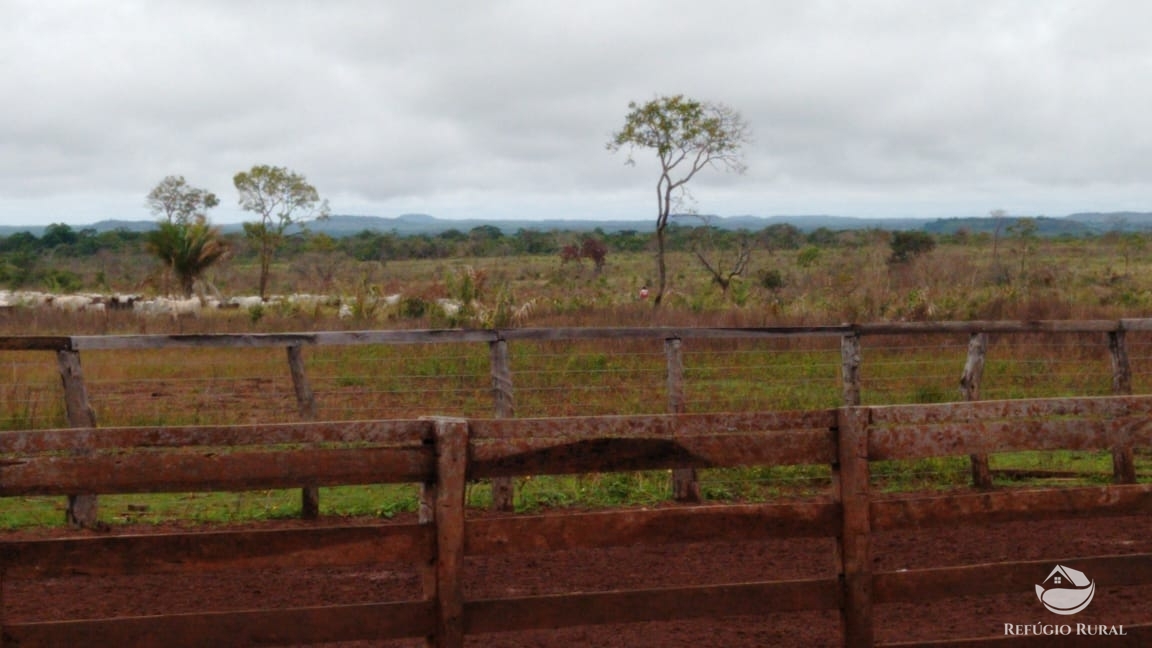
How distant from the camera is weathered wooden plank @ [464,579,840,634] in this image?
422cm

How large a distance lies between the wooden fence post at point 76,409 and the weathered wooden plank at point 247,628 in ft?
14.0

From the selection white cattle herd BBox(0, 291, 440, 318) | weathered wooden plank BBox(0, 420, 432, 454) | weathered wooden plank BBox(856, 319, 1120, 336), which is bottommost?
white cattle herd BBox(0, 291, 440, 318)

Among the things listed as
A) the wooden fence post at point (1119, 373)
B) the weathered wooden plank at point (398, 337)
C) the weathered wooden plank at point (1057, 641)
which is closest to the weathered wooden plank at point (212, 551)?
the weathered wooden plank at point (1057, 641)

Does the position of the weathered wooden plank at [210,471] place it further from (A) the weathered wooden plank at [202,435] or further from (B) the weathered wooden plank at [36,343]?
(B) the weathered wooden plank at [36,343]

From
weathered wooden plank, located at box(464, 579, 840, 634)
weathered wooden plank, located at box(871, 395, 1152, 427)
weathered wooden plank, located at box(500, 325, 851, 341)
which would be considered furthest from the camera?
weathered wooden plank, located at box(500, 325, 851, 341)

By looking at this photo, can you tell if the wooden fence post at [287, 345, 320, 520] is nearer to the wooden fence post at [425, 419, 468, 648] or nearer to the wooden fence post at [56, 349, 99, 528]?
the wooden fence post at [56, 349, 99, 528]

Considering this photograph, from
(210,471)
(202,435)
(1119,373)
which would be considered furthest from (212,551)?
(1119,373)

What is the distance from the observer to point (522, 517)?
4.22 m

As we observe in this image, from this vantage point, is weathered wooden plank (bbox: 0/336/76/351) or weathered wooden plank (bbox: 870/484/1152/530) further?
weathered wooden plank (bbox: 0/336/76/351)

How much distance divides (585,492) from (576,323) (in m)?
9.18

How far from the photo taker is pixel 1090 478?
10.1 m

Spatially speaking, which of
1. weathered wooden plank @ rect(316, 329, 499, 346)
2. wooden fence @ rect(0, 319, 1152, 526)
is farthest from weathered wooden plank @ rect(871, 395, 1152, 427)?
weathered wooden plank @ rect(316, 329, 499, 346)

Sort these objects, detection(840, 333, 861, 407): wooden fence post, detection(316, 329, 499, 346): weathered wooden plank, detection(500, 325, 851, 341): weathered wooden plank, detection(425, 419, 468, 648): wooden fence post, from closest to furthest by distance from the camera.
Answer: detection(425, 419, 468, 648): wooden fence post → detection(316, 329, 499, 346): weathered wooden plank → detection(500, 325, 851, 341): weathered wooden plank → detection(840, 333, 861, 407): wooden fence post

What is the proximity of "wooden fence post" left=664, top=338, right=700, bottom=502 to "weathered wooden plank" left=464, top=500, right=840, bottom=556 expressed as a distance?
469 centimetres
